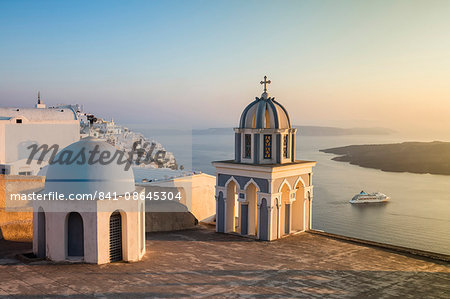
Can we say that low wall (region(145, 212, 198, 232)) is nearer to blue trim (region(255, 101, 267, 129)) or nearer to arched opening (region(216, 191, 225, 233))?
arched opening (region(216, 191, 225, 233))

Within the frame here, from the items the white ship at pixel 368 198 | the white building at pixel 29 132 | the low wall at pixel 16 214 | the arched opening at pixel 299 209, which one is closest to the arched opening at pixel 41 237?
the low wall at pixel 16 214

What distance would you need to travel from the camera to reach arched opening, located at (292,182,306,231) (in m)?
17.0

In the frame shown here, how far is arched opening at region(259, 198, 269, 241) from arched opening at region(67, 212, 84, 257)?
6465mm

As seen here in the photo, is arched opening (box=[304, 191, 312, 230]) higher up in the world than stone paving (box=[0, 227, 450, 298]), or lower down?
higher up

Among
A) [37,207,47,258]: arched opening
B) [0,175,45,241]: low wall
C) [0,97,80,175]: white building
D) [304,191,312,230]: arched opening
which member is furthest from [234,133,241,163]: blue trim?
[0,97,80,175]: white building

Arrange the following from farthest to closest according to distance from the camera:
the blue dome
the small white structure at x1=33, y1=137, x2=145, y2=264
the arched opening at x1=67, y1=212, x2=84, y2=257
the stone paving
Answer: the blue dome < the arched opening at x1=67, y1=212, x2=84, y2=257 < the small white structure at x1=33, y1=137, x2=145, y2=264 < the stone paving

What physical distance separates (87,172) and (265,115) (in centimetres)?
714

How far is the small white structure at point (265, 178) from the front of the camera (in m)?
15.5

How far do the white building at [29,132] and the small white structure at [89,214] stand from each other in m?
12.8

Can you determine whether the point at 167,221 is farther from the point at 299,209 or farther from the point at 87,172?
the point at 87,172

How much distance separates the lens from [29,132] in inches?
1085

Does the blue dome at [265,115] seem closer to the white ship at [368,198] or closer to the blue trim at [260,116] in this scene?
the blue trim at [260,116]

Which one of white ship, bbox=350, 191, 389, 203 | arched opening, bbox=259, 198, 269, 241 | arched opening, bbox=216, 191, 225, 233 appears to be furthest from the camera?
white ship, bbox=350, 191, 389, 203

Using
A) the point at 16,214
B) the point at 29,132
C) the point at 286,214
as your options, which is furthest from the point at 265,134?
the point at 29,132
